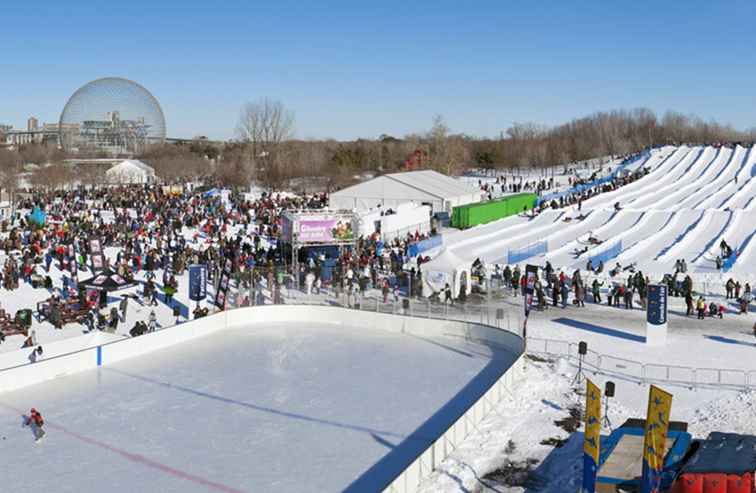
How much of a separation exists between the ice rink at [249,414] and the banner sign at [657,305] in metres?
3.96

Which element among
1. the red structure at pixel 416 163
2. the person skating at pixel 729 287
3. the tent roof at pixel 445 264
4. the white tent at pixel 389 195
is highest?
the red structure at pixel 416 163

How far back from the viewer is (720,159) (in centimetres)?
6856

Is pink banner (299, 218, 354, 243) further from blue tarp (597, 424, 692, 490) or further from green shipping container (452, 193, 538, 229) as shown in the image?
blue tarp (597, 424, 692, 490)

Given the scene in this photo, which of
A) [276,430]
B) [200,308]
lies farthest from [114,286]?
[276,430]

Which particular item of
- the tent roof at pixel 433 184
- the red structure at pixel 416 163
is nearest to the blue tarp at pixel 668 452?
the tent roof at pixel 433 184

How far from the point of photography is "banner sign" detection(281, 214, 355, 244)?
27.7 m

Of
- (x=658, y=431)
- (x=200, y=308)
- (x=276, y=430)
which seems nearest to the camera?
(x=658, y=431)

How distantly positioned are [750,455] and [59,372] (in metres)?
14.3

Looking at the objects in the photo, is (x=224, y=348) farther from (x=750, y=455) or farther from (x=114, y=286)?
(x=750, y=455)

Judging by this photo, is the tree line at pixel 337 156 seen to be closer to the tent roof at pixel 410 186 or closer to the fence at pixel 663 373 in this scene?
the tent roof at pixel 410 186

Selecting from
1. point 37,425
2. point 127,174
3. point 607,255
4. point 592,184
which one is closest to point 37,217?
point 37,425

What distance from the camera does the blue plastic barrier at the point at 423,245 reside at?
3266 cm

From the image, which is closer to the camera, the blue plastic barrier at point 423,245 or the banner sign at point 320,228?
the banner sign at point 320,228

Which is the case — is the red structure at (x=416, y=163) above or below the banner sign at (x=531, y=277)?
above
